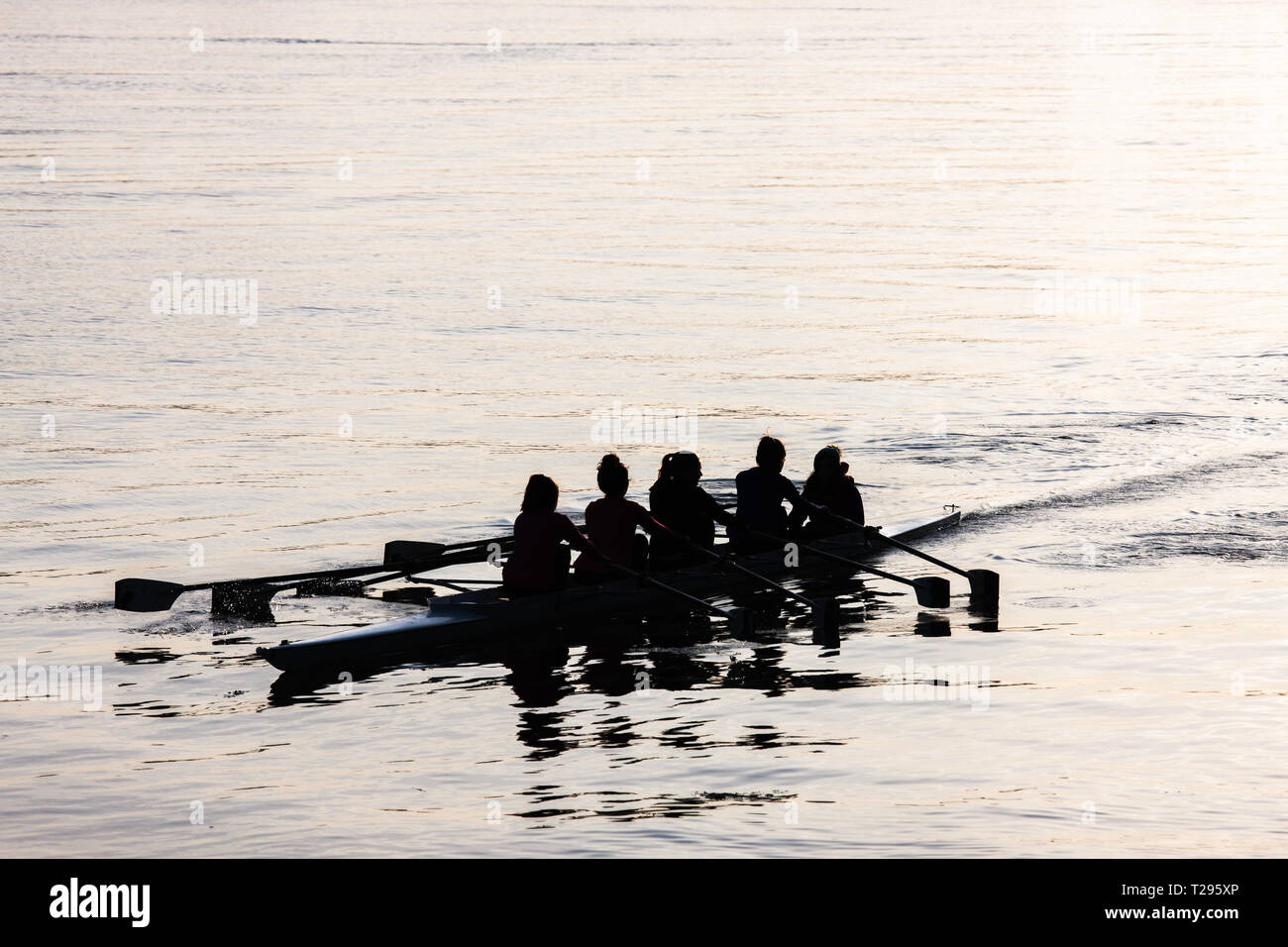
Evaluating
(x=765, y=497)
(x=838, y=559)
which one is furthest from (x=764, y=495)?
(x=838, y=559)

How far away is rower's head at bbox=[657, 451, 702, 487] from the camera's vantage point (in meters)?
17.9

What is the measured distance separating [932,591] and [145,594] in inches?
319

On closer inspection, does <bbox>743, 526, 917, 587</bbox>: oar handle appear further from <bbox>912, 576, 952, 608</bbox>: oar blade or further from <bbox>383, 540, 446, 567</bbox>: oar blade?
<bbox>383, 540, 446, 567</bbox>: oar blade

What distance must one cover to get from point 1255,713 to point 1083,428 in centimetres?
1503

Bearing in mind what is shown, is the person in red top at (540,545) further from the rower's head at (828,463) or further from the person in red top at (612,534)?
the rower's head at (828,463)

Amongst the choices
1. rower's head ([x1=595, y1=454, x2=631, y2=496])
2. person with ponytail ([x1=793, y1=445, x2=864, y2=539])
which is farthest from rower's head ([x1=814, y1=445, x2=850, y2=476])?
rower's head ([x1=595, y1=454, x2=631, y2=496])

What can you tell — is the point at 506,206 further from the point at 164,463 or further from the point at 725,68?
the point at 725,68

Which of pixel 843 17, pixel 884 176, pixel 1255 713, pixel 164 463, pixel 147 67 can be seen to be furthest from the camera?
pixel 843 17

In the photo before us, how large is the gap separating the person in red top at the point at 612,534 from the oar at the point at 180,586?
198cm

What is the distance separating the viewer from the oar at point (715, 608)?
16734mm

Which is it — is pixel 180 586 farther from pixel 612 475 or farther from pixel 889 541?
pixel 889 541

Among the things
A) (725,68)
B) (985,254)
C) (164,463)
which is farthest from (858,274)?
(725,68)

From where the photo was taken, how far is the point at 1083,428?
2947 centimetres

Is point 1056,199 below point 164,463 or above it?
above
